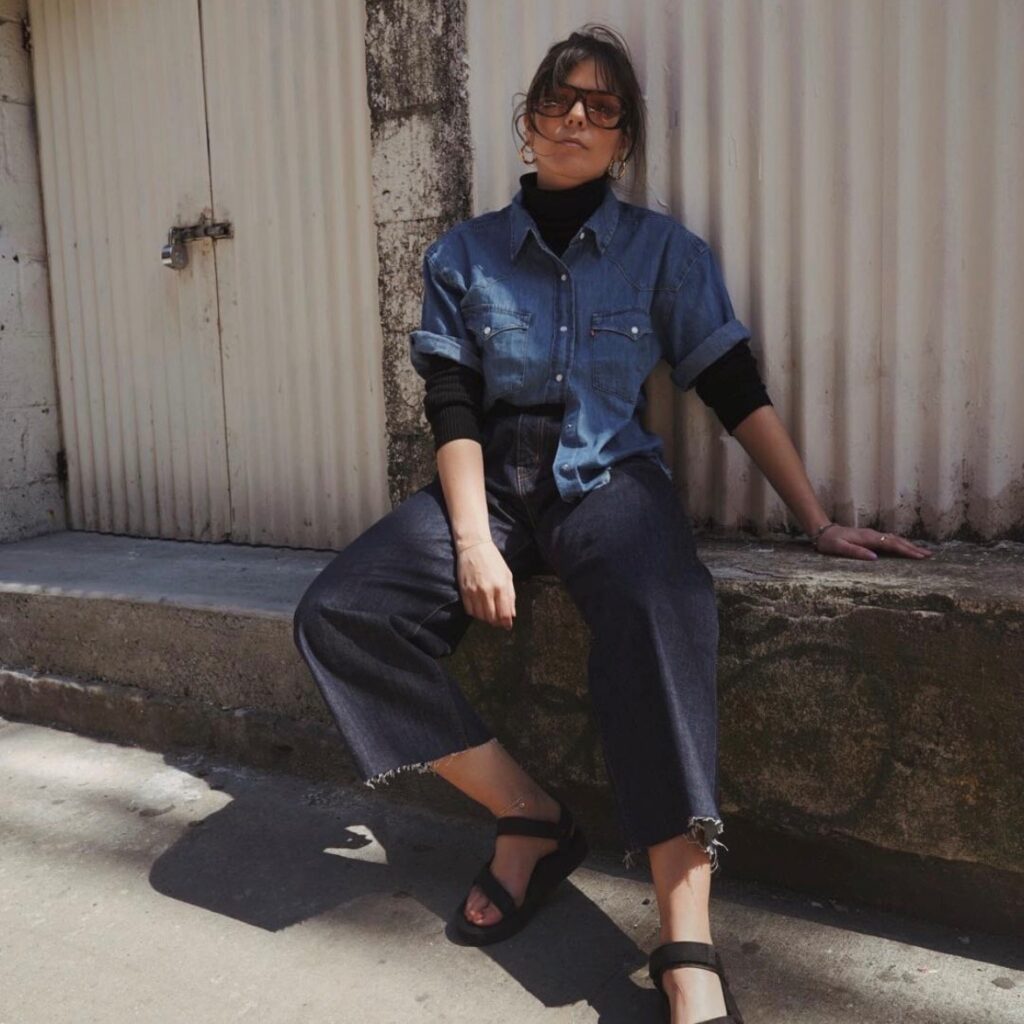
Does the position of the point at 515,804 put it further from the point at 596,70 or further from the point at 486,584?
the point at 596,70

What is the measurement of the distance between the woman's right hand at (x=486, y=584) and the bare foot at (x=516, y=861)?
0.43m

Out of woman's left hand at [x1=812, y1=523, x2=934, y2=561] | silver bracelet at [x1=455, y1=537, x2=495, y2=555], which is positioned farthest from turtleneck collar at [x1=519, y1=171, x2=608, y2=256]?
woman's left hand at [x1=812, y1=523, x2=934, y2=561]

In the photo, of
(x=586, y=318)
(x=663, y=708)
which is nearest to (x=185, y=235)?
(x=586, y=318)

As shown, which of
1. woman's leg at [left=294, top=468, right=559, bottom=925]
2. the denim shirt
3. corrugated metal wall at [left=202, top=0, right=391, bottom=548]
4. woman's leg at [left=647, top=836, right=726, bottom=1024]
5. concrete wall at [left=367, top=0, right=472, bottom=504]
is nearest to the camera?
woman's leg at [left=647, top=836, right=726, bottom=1024]

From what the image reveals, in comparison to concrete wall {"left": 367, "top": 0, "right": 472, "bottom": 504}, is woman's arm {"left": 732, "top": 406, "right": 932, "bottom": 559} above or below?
below

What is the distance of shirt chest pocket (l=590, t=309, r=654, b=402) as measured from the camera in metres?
2.65

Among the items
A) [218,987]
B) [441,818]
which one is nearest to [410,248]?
[441,818]

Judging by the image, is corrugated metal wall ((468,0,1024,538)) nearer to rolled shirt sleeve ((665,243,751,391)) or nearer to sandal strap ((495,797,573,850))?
rolled shirt sleeve ((665,243,751,391))

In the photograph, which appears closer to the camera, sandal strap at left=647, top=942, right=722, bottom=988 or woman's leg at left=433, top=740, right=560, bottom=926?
sandal strap at left=647, top=942, right=722, bottom=988

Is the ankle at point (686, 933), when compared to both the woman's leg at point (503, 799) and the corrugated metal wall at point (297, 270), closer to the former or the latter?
the woman's leg at point (503, 799)

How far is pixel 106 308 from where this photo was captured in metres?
4.47

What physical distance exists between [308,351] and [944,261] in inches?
81.4

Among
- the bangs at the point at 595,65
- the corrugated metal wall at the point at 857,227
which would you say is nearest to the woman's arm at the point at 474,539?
the corrugated metal wall at the point at 857,227

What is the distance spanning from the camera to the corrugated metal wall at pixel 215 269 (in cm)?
374
